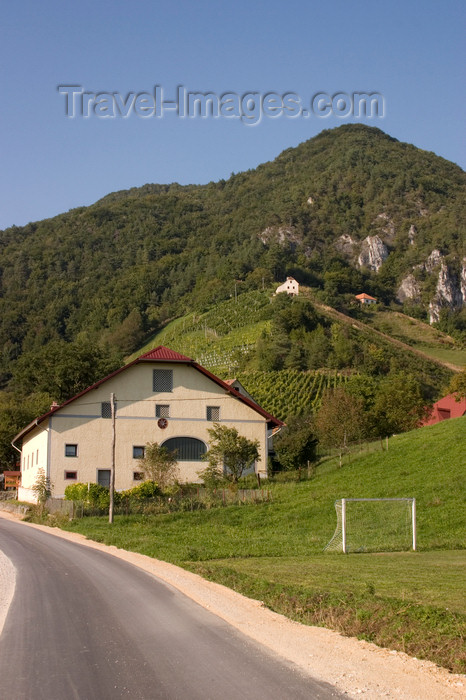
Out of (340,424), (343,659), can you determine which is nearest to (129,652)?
(343,659)

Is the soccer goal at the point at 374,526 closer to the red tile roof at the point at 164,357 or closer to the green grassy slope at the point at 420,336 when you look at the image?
the red tile roof at the point at 164,357

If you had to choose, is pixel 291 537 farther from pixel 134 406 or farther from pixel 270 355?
pixel 270 355

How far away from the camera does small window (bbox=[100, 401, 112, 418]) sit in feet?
151

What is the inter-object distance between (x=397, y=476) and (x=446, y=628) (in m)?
28.3

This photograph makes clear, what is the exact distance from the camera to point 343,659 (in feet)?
→ 28.1

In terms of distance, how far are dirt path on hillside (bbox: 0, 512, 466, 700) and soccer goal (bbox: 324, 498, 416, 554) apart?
11.9m

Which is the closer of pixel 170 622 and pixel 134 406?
pixel 170 622

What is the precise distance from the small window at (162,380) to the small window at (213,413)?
2.77 meters

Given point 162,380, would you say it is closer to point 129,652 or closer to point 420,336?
point 129,652

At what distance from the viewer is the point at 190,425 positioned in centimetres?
4659

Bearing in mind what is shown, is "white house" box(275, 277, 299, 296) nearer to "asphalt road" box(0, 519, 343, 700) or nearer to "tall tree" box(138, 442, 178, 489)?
"tall tree" box(138, 442, 178, 489)

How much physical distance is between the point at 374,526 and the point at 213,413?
834 inches

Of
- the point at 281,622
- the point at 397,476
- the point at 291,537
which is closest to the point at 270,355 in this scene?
the point at 397,476

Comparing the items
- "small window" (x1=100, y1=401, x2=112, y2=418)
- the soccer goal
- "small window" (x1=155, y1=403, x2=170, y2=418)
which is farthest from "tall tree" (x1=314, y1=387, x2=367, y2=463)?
the soccer goal
